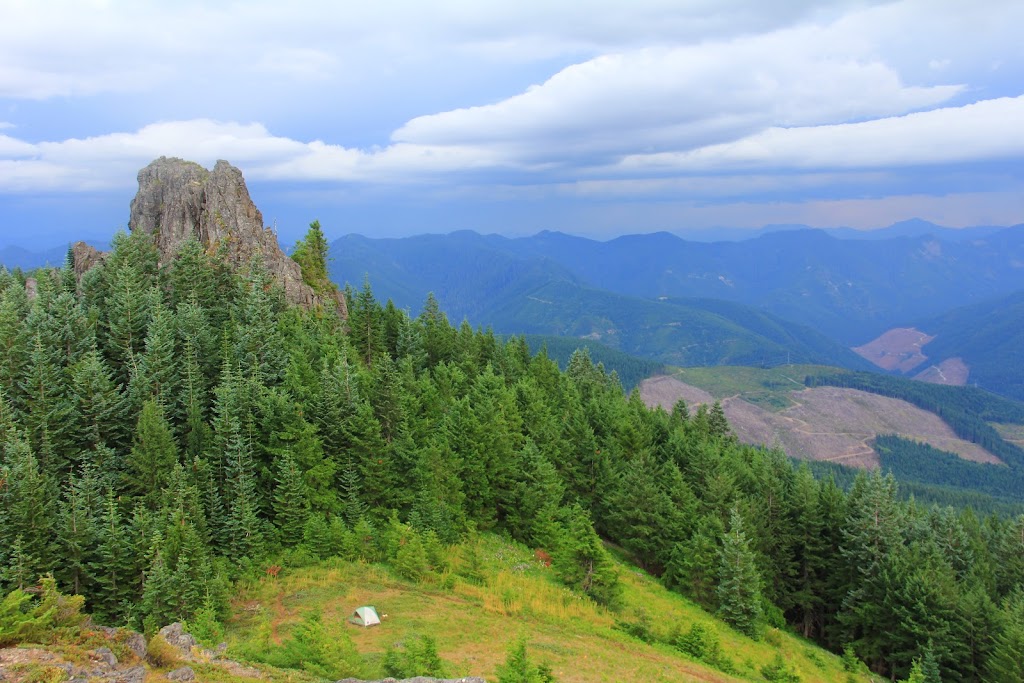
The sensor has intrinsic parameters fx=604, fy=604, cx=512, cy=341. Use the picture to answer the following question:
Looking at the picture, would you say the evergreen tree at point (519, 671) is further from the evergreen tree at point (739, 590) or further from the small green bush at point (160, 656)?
the evergreen tree at point (739, 590)

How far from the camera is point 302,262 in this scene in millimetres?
85625

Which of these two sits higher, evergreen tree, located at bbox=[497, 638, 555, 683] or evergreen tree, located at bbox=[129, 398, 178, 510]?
evergreen tree, located at bbox=[129, 398, 178, 510]

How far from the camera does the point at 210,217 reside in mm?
78562

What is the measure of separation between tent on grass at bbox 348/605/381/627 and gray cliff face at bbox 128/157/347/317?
4987cm

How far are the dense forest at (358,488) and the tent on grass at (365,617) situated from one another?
5957mm

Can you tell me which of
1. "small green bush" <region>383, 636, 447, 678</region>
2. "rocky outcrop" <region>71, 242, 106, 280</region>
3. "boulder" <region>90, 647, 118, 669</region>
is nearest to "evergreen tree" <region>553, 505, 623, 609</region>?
"small green bush" <region>383, 636, 447, 678</region>

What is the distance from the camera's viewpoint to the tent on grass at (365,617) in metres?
31.4

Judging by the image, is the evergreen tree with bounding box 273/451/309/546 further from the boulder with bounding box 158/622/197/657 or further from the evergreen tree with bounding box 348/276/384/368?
the evergreen tree with bounding box 348/276/384/368

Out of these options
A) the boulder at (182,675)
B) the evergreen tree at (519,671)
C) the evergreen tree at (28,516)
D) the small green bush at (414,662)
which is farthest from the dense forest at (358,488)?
the evergreen tree at (519,671)

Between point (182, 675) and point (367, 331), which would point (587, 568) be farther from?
point (367, 331)

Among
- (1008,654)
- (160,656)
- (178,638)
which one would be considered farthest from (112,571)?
(1008,654)

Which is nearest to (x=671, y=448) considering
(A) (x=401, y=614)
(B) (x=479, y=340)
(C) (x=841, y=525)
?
(C) (x=841, y=525)

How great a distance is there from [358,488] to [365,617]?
504 inches

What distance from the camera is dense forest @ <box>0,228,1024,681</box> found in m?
33.0
